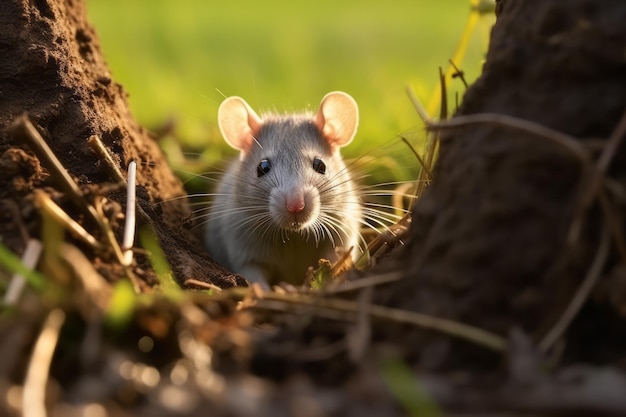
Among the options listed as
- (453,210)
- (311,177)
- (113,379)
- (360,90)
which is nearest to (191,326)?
(113,379)

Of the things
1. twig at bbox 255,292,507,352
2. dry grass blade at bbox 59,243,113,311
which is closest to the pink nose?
twig at bbox 255,292,507,352

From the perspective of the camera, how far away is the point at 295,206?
441 cm

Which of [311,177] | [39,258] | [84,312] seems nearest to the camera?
[84,312]

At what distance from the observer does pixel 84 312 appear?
207 centimetres

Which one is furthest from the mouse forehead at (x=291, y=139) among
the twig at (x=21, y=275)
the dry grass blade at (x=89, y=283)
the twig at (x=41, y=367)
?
the twig at (x=41, y=367)

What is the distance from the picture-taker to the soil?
1929 millimetres

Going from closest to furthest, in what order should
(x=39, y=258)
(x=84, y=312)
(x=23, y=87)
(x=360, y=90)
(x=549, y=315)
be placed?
(x=84, y=312), (x=549, y=315), (x=39, y=258), (x=23, y=87), (x=360, y=90)

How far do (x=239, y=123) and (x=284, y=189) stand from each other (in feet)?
2.98

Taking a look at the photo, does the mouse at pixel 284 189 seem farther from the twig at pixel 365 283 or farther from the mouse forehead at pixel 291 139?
the twig at pixel 365 283

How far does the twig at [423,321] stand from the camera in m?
2.15

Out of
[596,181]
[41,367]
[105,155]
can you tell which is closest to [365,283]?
[596,181]

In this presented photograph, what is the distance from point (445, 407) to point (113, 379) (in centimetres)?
81

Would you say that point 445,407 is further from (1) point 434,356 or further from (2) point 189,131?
(2) point 189,131

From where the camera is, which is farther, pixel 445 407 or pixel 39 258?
pixel 39 258
